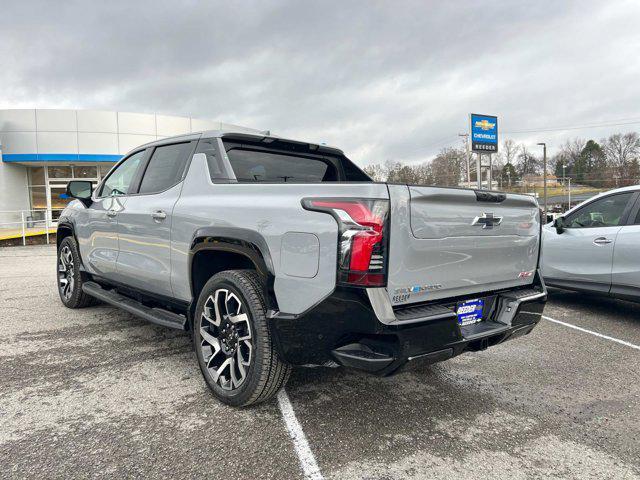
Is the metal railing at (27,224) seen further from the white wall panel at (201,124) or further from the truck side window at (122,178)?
the truck side window at (122,178)

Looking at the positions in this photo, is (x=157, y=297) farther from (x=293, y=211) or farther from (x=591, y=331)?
(x=591, y=331)

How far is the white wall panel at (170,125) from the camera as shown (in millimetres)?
21891

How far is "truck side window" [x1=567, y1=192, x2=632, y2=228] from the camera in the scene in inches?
204

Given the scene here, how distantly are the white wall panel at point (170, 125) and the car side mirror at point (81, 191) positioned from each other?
18187mm

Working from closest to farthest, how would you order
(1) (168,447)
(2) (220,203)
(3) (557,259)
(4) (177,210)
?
(1) (168,447) < (2) (220,203) < (4) (177,210) < (3) (557,259)

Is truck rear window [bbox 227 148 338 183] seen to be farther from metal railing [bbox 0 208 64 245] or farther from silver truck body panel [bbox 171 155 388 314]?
metal railing [bbox 0 208 64 245]

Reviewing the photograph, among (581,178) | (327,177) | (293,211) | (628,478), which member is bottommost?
(628,478)

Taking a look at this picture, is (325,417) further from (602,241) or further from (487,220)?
(602,241)

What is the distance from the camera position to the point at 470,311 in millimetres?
2693

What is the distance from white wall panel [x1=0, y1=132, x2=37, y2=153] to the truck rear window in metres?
21.6

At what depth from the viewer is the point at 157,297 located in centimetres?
369

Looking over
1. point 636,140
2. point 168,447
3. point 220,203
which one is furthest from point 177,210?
point 636,140

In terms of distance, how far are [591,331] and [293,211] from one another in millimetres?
4110

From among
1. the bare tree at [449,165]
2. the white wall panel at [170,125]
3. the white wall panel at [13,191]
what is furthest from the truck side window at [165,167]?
the bare tree at [449,165]
